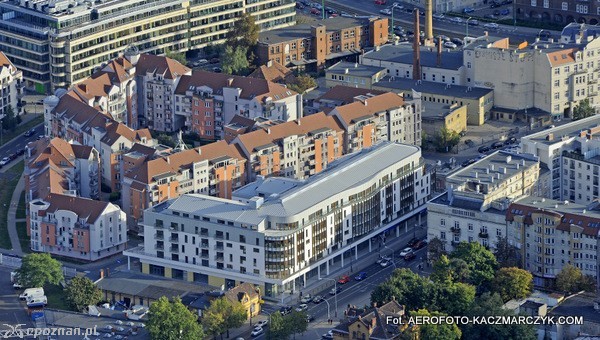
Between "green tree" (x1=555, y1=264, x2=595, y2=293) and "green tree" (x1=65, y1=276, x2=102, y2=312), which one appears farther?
"green tree" (x1=65, y1=276, x2=102, y2=312)

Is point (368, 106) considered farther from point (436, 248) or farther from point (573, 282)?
point (573, 282)

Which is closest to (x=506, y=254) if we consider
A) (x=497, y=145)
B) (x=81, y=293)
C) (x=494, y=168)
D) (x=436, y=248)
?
(x=436, y=248)

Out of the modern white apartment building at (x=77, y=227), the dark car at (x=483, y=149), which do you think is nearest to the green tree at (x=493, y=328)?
the modern white apartment building at (x=77, y=227)

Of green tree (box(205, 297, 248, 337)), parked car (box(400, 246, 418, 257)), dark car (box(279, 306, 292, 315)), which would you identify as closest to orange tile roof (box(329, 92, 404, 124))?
parked car (box(400, 246, 418, 257))

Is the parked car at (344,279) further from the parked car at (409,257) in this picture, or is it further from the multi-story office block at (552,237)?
the multi-story office block at (552,237)

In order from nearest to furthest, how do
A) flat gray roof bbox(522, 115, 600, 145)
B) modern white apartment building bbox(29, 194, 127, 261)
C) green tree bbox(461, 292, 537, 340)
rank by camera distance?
green tree bbox(461, 292, 537, 340), modern white apartment building bbox(29, 194, 127, 261), flat gray roof bbox(522, 115, 600, 145)

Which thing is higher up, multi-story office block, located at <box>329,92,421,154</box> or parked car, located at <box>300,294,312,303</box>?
multi-story office block, located at <box>329,92,421,154</box>

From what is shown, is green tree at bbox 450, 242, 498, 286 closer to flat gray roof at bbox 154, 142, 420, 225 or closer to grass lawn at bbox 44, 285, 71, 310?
flat gray roof at bbox 154, 142, 420, 225
